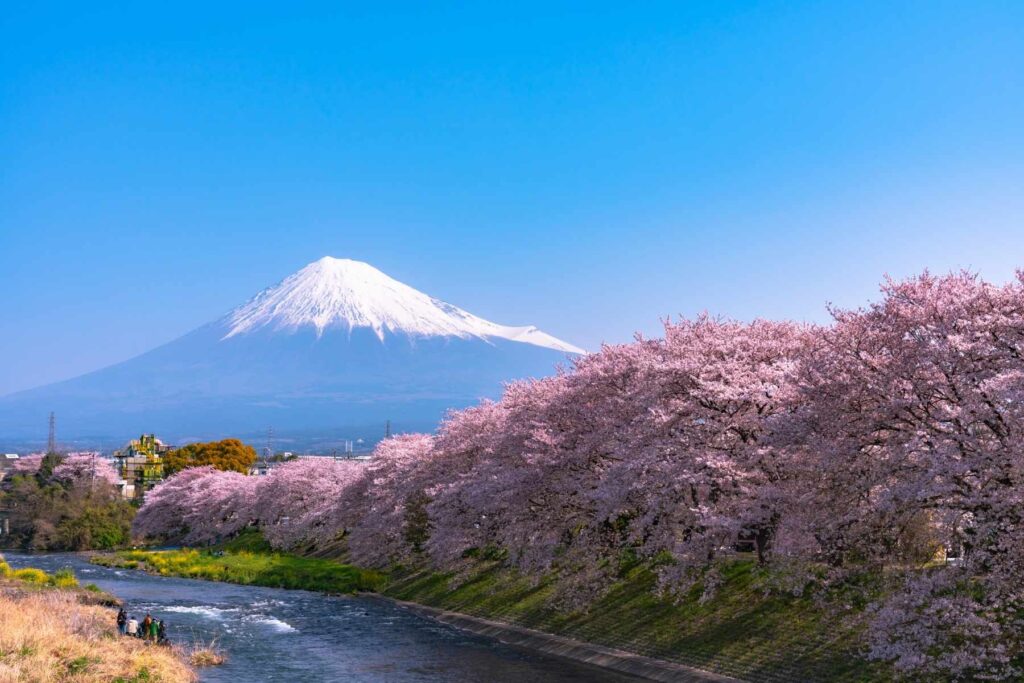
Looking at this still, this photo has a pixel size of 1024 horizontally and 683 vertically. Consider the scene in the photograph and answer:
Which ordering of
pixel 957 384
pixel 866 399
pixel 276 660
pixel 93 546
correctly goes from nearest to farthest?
pixel 957 384
pixel 866 399
pixel 276 660
pixel 93 546

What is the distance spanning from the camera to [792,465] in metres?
32.1

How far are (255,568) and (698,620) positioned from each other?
4821cm

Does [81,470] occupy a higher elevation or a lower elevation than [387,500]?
higher

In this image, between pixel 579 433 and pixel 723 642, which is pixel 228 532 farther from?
pixel 723 642

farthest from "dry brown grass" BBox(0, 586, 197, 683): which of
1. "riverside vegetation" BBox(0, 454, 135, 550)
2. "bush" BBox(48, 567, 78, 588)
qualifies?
"riverside vegetation" BBox(0, 454, 135, 550)

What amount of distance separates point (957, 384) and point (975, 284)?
12.4 feet

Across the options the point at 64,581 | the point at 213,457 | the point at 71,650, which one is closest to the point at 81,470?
the point at 213,457

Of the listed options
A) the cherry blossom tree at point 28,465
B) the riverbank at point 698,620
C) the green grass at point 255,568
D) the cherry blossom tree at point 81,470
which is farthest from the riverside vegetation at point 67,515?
the riverbank at point 698,620

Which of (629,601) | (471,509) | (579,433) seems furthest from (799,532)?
(471,509)

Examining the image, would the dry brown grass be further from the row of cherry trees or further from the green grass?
the green grass

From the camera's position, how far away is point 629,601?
43.1 m

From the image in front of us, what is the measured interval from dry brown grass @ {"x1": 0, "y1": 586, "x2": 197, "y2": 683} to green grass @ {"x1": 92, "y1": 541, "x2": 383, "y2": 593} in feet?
81.3

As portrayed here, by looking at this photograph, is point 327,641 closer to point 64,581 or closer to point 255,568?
point 64,581

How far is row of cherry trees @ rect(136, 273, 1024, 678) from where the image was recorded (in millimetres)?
24297
